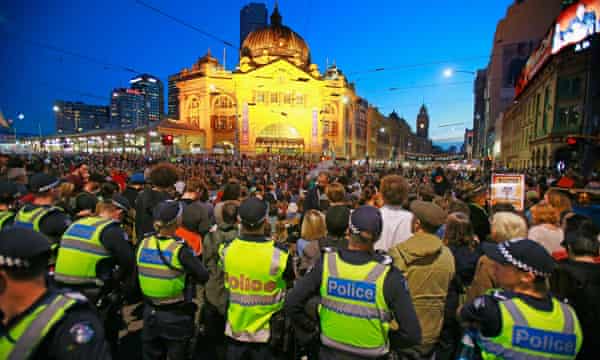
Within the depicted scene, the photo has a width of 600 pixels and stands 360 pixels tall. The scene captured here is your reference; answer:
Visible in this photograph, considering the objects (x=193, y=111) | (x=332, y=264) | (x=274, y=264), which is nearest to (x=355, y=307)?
(x=332, y=264)

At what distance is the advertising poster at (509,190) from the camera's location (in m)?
7.53

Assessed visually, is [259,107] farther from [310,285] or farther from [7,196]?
[310,285]

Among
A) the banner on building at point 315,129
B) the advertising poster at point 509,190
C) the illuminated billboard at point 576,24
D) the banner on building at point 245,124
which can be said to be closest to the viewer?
the advertising poster at point 509,190

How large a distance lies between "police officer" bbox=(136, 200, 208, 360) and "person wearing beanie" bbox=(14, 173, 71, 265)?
4.81ft

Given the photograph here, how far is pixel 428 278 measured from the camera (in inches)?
111

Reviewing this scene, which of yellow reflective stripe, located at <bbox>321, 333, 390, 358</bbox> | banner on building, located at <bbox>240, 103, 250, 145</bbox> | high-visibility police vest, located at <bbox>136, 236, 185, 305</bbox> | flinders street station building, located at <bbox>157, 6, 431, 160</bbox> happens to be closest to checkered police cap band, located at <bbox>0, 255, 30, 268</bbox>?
high-visibility police vest, located at <bbox>136, 236, 185, 305</bbox>

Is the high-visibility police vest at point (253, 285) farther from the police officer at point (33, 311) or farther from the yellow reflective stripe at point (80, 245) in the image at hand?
the yellow reflective stripe at point (80, 245)

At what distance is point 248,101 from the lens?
58281mm

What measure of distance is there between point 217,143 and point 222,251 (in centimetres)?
5803

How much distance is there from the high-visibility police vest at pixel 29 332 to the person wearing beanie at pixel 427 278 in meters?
2.53

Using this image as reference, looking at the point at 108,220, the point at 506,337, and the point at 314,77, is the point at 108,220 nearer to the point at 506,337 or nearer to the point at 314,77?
the point at 506,337

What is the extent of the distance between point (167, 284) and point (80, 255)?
3.00 ft

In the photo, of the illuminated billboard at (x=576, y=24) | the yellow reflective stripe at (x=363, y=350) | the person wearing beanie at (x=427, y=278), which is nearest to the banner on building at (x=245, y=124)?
the illuminated billboard at (x=576, y=24)

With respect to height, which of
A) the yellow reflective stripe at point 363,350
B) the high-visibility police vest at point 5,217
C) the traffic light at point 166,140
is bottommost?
the yellow reflective stripe at point 363,350
